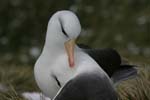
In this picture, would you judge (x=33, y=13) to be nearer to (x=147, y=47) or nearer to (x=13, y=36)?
(x=13, y=36)

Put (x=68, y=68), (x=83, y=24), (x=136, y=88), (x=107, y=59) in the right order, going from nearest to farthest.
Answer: (x=68, y=68)
(x=107, y=59)
(x=136, y=88)
(x=83, y=24)

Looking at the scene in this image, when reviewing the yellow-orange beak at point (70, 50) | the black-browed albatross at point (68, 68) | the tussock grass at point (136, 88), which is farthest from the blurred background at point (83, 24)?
the yellow-orange beak at point (70, 50)

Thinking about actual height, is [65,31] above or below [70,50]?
above

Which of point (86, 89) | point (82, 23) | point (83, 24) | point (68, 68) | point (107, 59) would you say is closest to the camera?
point (86, 89)

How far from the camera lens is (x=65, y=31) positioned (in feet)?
11.6

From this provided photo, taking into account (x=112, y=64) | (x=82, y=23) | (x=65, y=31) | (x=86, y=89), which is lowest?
(x=82, y=23)

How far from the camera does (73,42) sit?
3.55m

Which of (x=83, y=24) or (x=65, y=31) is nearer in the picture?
(x=65, y=31)

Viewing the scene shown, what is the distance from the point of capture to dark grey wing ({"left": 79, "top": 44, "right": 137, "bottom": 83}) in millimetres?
4020

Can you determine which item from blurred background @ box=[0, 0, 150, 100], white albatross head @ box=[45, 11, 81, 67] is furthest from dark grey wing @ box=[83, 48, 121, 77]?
blurred background @ box=[0, 0, 150, 100]

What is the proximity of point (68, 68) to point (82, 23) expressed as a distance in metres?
7.83

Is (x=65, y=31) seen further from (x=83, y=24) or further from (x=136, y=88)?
(x=83, y=24)

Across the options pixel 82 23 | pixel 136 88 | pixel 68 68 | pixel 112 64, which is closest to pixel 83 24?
pixel 82 23

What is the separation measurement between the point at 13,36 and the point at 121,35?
212 cm
